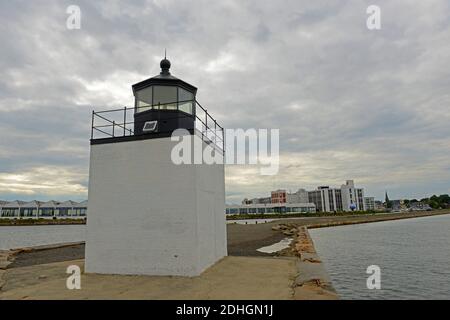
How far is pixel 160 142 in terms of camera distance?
9.39m

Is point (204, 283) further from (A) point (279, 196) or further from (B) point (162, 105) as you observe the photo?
(A) point (279, 196)

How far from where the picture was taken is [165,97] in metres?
10.4

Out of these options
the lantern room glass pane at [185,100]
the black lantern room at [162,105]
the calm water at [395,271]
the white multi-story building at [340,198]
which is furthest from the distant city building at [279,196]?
the black lantern room at [162,105]

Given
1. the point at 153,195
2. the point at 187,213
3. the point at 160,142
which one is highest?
the point at 160,142

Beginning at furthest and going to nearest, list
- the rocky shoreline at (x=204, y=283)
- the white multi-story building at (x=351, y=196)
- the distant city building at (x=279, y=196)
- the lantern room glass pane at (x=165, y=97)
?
the distant city building at (x=279, y=196)
the white multi-story building at (x=351, y=196)
the lantern room glass pane at (x=165, y=97)
the rocky shoreline at (x=204, y=283)

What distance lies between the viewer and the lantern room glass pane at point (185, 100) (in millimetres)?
10436

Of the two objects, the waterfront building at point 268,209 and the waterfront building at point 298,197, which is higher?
the waterfront building at point 298,197

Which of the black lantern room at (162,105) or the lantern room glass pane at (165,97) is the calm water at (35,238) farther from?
the lantern room glass pane at (165,97)

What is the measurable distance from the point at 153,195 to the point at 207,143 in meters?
2.83

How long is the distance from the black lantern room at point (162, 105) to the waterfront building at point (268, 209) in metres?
93.1
